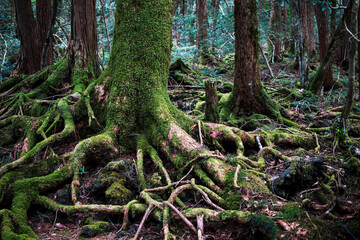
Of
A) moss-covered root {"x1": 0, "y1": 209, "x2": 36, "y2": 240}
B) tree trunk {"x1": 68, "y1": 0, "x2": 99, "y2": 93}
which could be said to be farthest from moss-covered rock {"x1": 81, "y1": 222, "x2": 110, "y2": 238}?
tree trunk {"x1": 68, "y1": 0, "x2": 99, "y2": 93}

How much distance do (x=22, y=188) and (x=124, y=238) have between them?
5.02ft

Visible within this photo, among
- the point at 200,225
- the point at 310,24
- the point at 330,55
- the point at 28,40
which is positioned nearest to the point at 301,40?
the point at 330,55

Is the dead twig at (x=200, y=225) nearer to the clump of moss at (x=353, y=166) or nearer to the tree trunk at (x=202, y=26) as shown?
the clump of moss at (x=353, y=166)

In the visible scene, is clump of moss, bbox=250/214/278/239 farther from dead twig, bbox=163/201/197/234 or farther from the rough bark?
the rough bark

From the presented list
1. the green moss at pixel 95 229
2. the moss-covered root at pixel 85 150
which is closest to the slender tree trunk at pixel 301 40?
the moss-covered root at pixel 85 150

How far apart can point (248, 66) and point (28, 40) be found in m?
6.63

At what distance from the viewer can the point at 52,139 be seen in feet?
12.8

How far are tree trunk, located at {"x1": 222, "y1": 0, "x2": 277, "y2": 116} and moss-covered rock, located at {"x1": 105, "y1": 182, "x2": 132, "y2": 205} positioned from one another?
11.8 ft

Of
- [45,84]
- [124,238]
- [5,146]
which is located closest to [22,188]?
[124,238]

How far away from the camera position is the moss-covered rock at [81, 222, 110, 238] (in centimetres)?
272

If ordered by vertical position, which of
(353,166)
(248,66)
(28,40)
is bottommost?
(353,166)

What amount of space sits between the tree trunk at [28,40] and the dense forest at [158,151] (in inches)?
4.2

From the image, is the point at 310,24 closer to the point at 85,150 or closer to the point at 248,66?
the point at 248,66

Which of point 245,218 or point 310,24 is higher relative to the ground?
point 310,24
